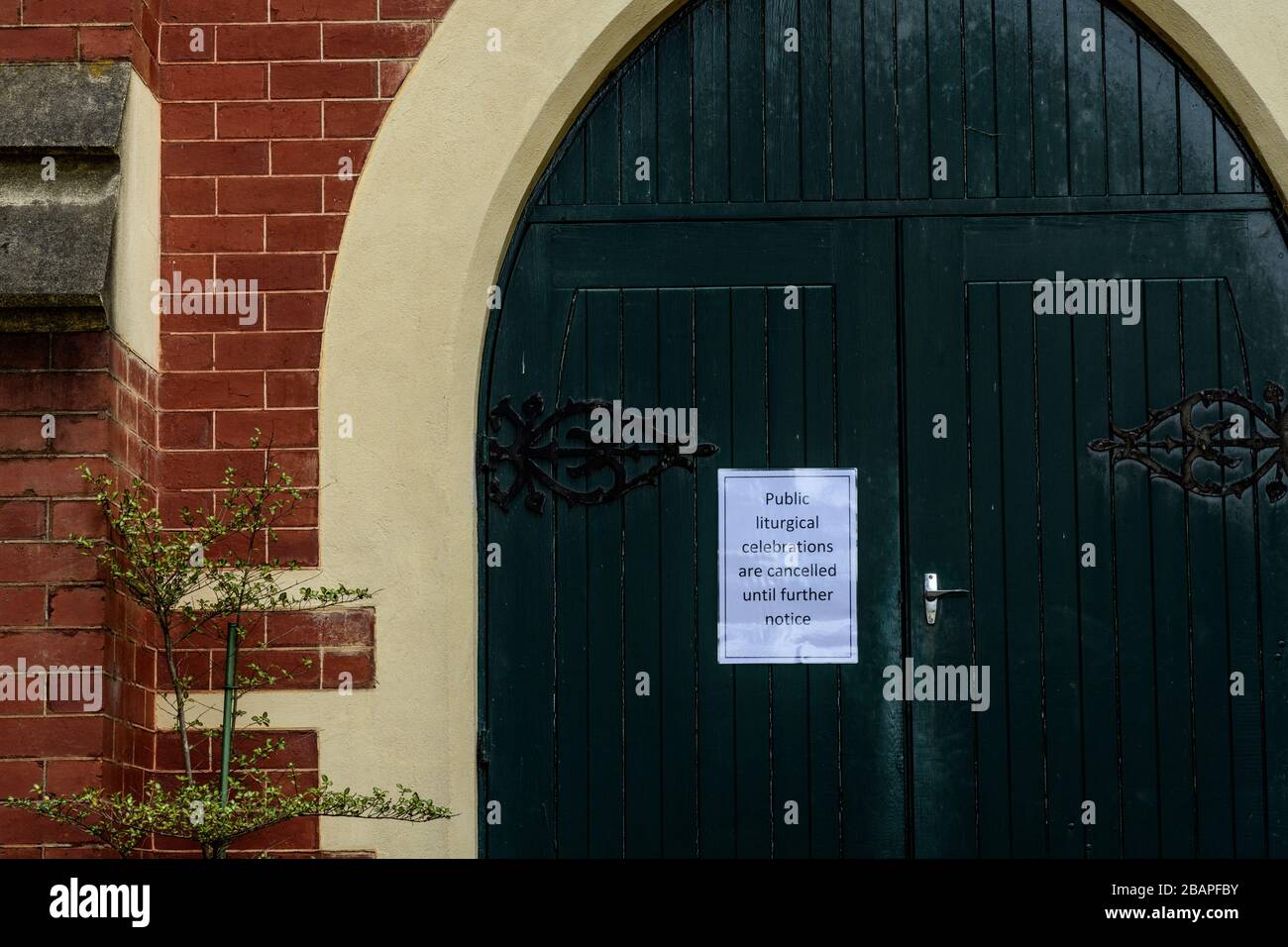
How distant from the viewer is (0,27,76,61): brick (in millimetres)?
5203

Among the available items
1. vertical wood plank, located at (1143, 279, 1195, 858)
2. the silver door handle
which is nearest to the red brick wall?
the silver door handle

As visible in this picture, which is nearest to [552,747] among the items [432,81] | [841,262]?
[841,262]

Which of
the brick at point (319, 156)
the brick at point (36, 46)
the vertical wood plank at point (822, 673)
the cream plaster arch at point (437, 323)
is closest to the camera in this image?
the brick at point (36, 46)

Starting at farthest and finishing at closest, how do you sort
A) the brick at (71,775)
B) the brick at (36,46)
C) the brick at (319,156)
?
the brick at (319,156) < the brick at (36,46) < the brick at (71,775)

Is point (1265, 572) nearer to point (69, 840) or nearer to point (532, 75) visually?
point (532, 75)

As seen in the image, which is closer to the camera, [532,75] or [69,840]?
[69,840]

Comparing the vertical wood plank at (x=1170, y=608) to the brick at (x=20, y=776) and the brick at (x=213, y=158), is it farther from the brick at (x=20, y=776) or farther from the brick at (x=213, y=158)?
the brick at (x=20, y=776)

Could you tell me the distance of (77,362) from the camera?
16.5ft

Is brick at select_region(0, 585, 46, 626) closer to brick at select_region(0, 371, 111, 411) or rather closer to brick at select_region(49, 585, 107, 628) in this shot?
brick at select_region(49, 585, 107, 628)

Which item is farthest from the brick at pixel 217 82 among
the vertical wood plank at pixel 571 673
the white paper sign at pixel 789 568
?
the white paper sign at pixel 789 568

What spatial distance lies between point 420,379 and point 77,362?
104 cm

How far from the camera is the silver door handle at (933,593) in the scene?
5457 mm

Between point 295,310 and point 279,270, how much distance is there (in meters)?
0.14

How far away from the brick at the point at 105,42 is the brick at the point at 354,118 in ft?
2.13
